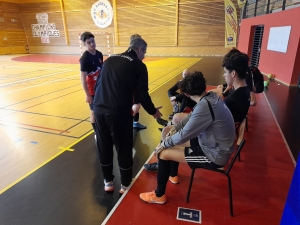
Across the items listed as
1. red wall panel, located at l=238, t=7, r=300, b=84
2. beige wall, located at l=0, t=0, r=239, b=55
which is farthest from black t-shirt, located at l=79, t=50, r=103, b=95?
beige wall, located at l=0, t=0, r=239, b=55

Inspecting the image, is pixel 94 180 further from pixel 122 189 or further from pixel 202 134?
pixel 202 134

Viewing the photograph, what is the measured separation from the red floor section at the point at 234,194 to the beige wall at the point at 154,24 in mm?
14288

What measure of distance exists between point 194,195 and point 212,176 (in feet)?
1.43

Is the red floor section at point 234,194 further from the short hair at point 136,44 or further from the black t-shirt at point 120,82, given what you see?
the short hair at point 136,44

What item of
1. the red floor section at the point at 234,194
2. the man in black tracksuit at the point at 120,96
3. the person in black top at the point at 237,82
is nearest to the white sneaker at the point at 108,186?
the red floor section at the point at 234,194

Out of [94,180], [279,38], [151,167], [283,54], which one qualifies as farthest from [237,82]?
[279,38]

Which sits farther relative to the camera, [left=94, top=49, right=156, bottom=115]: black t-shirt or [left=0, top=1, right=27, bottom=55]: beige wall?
[left=0, top=1, right=27, bottom=55]: beige wall

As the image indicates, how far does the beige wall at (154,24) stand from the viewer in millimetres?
15555

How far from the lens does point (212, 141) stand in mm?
1853

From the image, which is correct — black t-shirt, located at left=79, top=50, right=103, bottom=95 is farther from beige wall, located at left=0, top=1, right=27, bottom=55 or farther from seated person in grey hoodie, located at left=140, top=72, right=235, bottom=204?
beige wall, located at left=0, top=1, right=27, bottom=55

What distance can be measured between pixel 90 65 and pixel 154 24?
15017 millimetres

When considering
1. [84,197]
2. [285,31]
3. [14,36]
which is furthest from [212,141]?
[14,36]

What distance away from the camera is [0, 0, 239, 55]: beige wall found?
612 inches

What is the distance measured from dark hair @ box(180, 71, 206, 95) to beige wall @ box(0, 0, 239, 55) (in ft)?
50.6
